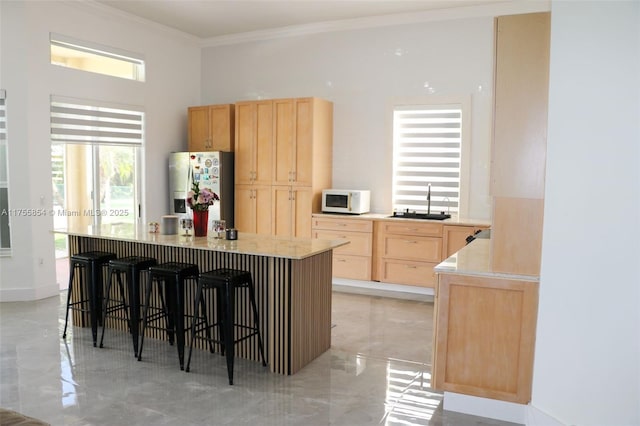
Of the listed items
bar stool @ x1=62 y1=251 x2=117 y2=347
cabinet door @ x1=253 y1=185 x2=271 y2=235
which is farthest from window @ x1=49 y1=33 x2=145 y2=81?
bar stool @ x1=62 y1=251 x2=117 y2=347

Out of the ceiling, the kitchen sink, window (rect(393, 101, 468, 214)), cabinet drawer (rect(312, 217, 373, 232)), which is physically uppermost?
the ceiling

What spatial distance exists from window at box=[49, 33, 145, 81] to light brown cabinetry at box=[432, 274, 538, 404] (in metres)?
5.24

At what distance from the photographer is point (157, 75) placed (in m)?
7.36

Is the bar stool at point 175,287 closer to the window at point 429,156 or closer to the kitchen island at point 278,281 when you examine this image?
the kitchen island at point 278,281

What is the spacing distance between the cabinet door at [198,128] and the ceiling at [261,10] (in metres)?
1.16

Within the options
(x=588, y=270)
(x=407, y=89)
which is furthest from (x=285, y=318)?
(x=407, y=89)

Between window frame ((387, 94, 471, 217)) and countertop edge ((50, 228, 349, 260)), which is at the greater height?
window frame ((387, 94, 471, 217))

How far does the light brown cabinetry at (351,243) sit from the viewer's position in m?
6.36

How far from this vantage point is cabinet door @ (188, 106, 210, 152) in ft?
24.6

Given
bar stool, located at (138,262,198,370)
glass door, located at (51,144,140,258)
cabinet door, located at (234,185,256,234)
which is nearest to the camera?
bar stool, located at (138,262,198,370)

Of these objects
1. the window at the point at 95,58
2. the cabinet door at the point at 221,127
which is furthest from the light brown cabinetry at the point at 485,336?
the window at the point at 95,58

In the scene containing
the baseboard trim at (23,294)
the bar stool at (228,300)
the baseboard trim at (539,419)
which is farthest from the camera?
the baseboard trim at (23,294)

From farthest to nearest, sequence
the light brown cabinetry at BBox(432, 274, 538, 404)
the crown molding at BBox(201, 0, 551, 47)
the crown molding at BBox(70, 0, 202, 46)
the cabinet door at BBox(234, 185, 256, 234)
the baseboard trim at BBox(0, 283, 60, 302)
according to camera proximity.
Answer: the cabinet door at BBox(234, 185, 256, 234)
the crown molding at BBox(70, 0, 202, 46)
the crown molding at BBox(201, 0, 551, 47)
the baseboard trim at BBox(0, 283, 60, 302)
the light brown cabinetry at BBox(432, 274, 538, 404)

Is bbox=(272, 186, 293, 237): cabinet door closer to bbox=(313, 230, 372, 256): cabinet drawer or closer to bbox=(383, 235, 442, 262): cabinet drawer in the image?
bbox=(313, 230, 372, 256): cabinet drawer
